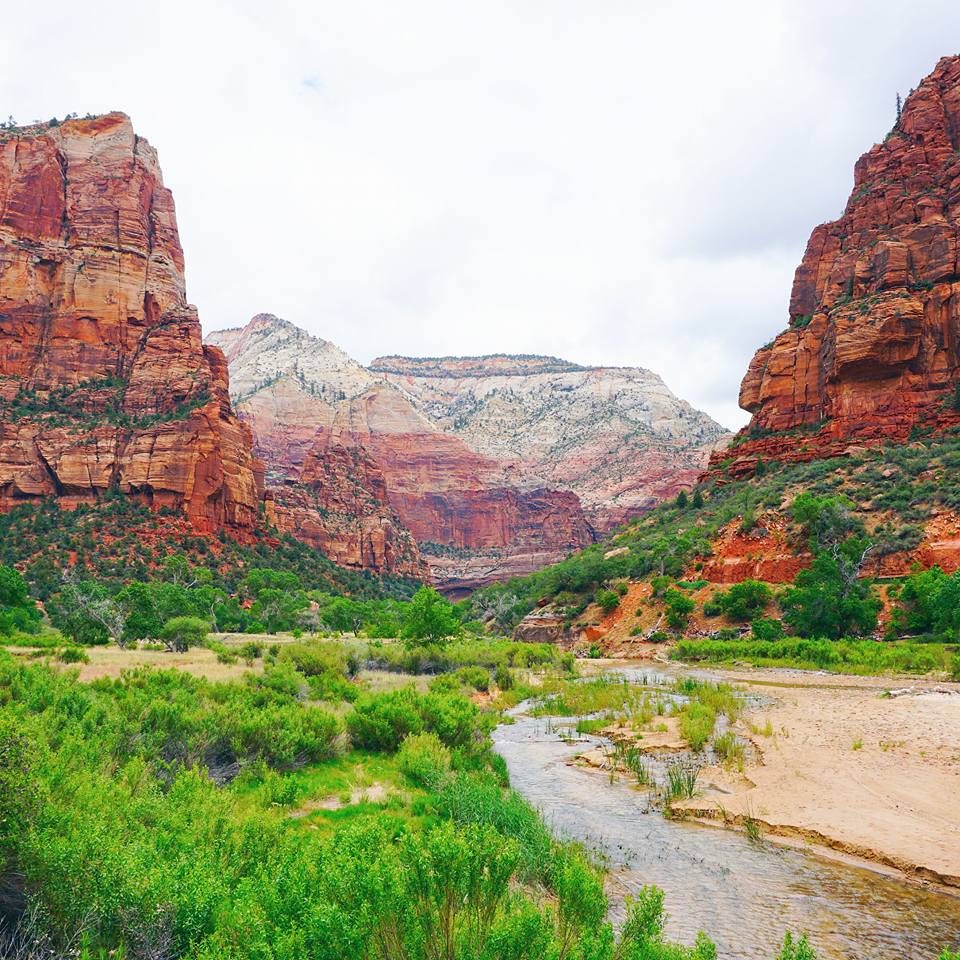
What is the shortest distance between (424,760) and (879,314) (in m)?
61.8

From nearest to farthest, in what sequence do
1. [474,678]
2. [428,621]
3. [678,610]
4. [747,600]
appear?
[474,678], [428,621], [747,600], [678,610]

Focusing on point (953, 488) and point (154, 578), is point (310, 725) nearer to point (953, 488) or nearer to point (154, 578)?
point (953, 488)

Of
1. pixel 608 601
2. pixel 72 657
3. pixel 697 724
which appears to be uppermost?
pixel 72 657

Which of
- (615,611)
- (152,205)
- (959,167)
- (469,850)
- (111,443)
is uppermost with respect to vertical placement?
(152,205)

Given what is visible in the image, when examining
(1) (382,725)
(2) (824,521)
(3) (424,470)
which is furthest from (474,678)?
(3) (424,470)

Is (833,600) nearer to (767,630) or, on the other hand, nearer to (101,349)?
(767,630)

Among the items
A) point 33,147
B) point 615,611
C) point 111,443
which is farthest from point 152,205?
point 615,611

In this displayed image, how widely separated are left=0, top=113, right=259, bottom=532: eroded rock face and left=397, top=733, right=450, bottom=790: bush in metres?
65.5

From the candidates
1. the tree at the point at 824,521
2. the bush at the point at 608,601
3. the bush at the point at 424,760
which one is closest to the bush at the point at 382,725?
the bush at the point at 424,760

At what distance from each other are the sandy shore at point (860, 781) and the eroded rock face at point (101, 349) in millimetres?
67535

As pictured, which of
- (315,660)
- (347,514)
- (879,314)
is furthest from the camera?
(347,514)

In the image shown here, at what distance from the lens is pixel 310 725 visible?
34.0 feet

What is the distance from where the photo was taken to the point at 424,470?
536 ft

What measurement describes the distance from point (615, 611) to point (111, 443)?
188 feet
